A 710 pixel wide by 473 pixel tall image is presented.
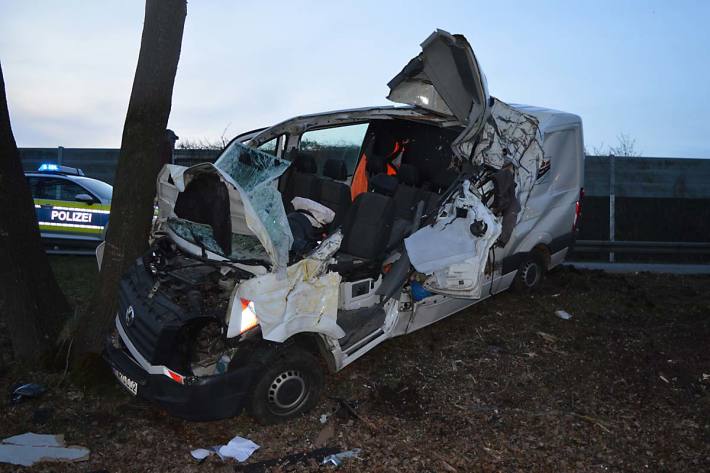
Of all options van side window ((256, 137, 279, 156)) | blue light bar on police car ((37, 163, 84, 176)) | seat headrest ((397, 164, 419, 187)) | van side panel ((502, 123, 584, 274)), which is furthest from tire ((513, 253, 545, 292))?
blue light bar on police car ((37, 163, 84, 176))

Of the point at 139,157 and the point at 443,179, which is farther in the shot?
the point at 443,179

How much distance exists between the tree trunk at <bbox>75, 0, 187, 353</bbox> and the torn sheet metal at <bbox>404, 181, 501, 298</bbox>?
2175mm

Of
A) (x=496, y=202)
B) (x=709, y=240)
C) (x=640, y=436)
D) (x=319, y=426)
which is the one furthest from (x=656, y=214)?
(x=319, y=426)

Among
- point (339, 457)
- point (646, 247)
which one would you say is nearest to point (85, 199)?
point (339, 457)

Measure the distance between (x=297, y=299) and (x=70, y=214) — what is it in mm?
7378

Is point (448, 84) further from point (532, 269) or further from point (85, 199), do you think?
point (85, 199)

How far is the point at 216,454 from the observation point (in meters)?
3.80

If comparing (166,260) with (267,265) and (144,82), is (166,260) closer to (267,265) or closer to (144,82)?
(267,265)

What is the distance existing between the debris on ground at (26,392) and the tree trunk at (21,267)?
0.54m

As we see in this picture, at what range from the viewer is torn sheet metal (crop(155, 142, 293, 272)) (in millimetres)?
3896

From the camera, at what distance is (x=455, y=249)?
4629mm

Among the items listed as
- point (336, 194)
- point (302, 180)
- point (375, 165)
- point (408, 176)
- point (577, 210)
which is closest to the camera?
point (336, 194)

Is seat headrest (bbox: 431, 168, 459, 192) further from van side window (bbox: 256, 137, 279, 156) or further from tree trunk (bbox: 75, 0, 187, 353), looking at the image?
tree trunk (bbox: 75, 0, 187, 353)

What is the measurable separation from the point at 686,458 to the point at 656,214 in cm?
857
